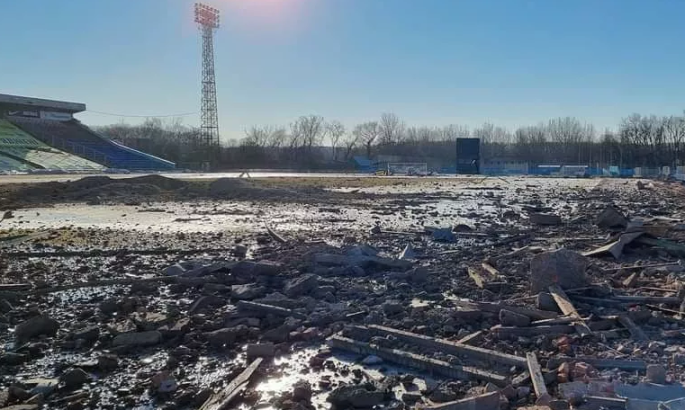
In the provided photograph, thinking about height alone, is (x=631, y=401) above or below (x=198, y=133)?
below

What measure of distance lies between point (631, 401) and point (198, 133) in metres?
90.9

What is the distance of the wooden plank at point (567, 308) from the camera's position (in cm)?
618

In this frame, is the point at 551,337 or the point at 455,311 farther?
the point at 455,311

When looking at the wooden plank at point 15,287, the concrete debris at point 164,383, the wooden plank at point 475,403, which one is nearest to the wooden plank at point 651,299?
the wooden plank at point 475,403

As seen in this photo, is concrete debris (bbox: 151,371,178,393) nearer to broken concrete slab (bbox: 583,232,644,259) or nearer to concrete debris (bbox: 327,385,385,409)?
concrete debris (bbox: 327,385,385,409)

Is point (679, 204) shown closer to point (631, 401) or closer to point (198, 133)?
point (631, 401)

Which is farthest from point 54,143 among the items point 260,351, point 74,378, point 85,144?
point 260,351

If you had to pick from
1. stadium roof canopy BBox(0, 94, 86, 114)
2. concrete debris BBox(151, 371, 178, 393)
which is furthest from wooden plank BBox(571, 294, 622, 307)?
stadium roof canopy BBox(0, 94, 86, 114)

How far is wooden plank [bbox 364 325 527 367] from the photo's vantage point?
5492 millimetres

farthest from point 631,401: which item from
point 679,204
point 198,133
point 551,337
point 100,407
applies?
point 198,133

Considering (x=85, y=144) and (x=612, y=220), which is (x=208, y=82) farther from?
(x=612, y=220)

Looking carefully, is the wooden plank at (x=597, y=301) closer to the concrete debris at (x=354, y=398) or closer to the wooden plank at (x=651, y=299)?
the wooden plank at (x=651, y=299)

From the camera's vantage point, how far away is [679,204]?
82.6ft

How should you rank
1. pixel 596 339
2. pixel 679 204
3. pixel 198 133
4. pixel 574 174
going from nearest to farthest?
1. pixel 596 339
2. pixel 679 204
3. pixel 574 174
4. pixel 198 133
